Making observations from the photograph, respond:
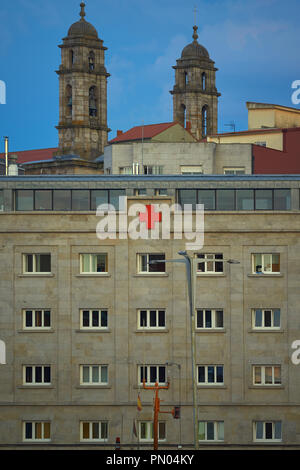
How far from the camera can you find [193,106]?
19500 centimetres

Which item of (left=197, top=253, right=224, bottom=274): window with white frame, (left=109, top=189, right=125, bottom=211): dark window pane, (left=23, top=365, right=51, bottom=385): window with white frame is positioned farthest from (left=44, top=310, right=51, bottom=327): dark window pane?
(left=197, top=253, right=224, bottom=274): window with white frame

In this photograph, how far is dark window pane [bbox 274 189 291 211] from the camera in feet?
249

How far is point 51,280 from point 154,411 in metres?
11.7

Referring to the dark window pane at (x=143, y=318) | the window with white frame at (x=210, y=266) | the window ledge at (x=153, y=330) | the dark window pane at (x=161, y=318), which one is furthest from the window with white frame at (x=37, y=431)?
the window with white frame at (x=210, y=266)

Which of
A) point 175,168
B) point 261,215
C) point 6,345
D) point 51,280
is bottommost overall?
point 6,345

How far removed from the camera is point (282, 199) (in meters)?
75.8

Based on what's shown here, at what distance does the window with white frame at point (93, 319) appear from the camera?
233 ft

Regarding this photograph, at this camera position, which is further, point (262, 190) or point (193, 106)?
point (193, 106)

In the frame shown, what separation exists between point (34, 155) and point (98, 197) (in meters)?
112

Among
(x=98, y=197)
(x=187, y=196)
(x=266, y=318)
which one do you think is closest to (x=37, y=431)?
(x=266, y=318)

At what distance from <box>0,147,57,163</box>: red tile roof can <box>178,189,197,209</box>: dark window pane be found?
350 ft

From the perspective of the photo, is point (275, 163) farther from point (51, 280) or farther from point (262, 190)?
point (51, 280)

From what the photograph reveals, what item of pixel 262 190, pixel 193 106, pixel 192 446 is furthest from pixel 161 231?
pixel 193 106

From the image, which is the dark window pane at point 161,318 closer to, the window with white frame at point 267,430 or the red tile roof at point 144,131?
the window with white frame at point 267,430
